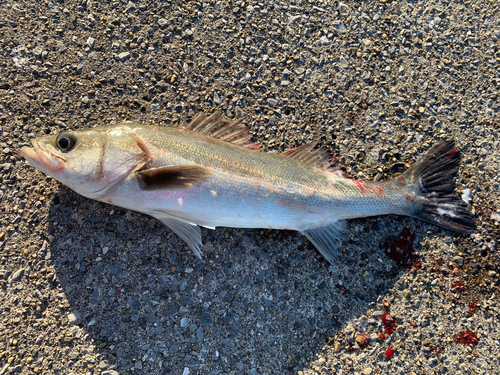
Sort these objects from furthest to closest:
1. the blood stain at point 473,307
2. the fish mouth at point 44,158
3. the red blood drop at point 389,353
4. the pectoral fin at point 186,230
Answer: the blood stain at point 473,307, the red blood drop at point 389,353, the pectoral fin at point 186,230, the fish mouth at point 44,158

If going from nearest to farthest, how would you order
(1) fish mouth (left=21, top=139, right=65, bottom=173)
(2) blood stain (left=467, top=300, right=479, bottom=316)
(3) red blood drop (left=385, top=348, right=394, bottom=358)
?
(1) fish mouth (left=21, top=139, right=65, bottom=173)
(3) red blood drop (left=385, top=348, right=394, bottom=358)
(2) blood stain (left=467, top=300, right=479, bottom=316)

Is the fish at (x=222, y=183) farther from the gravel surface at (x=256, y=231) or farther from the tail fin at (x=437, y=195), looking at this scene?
the gravel surface at (x=256, y=231)

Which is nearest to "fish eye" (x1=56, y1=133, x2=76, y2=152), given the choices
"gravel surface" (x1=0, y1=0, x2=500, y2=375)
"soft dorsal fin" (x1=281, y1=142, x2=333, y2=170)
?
"gravel surface" (x1=0, y1=0, x2=500, y2=375)

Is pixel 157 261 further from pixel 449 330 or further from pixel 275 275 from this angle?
pixel 449 330

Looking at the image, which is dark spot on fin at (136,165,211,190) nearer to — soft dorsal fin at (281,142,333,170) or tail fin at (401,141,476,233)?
soft dorsal fin at (281,142,333,170)

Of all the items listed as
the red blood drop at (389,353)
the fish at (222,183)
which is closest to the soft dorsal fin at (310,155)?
the fish at (222,183)

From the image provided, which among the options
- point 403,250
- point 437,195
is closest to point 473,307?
point 403,250
